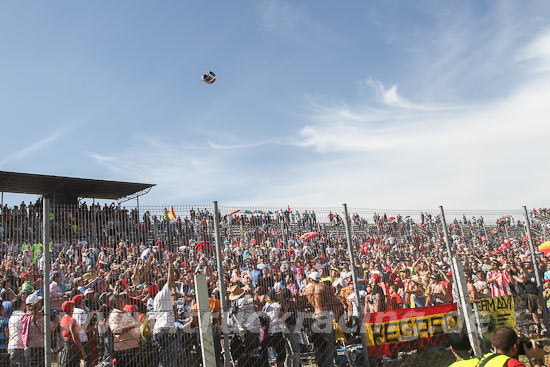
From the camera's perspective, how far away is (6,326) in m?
6.75

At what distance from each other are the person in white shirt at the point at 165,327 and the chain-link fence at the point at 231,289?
20mm

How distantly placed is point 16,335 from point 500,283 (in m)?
9.74

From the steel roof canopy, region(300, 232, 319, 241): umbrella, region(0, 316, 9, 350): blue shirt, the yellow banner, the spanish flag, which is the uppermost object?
the steel roof canopy

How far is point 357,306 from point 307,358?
1702mm

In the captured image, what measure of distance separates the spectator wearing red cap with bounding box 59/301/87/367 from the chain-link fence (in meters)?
0.02

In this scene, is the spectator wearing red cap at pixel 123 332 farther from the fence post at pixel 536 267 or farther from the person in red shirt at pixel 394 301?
the fence post at pixel 536 267

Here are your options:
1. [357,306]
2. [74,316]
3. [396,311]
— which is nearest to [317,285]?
[357,306]

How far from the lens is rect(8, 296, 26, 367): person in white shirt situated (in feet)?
20.9

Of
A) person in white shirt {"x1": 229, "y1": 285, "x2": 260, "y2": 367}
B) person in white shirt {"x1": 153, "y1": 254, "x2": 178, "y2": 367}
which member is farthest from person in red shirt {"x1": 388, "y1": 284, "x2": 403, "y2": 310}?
person in white shirt {"x1": 153, "y1": 254, "x2": 178, "y2": 367}

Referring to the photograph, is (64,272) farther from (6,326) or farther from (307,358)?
(307,358)

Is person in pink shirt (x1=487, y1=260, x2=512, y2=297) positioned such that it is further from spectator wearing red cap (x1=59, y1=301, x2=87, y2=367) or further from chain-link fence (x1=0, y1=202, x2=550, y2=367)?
spectator wearing red cap (x1=59, y1=301, x2=87, y2=367)

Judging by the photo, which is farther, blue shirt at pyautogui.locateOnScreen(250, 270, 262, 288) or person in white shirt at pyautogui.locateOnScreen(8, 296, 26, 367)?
blue shirt at pyautogui.locateOnScreen(250, 270, 262, 288)

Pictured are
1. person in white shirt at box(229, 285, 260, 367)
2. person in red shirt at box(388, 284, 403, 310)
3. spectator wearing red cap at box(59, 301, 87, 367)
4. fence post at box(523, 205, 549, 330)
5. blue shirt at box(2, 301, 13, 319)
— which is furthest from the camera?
fence post at box(523, 205, 549, 330)

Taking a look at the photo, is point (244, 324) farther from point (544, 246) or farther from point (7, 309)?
point (544, 246)
